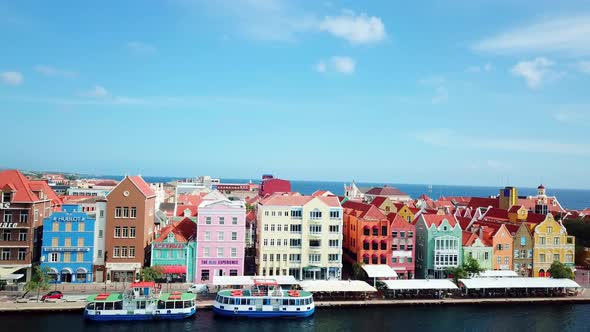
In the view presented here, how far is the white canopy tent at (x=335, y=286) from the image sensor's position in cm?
6662

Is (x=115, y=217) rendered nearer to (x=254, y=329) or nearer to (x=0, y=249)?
(x=0, y=249)

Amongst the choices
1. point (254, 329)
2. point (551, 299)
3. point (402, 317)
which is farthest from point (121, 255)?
point (551, 299)

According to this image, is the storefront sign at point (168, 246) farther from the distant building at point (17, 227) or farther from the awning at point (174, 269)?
the distant building at point (17, 227)

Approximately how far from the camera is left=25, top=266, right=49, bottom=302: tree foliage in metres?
62.6

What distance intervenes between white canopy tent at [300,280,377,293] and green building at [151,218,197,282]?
57.6 ft

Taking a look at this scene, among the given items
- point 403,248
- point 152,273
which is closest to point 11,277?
point 152,273

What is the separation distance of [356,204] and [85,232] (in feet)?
154

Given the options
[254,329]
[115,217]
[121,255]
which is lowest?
[254,329]

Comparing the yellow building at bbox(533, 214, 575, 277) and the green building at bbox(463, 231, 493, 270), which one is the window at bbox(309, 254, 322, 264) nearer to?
the green building at bbox(463, 231, 493, 270)

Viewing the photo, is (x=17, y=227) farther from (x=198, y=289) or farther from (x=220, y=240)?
(x=220, y=240)

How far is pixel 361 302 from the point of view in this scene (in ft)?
219

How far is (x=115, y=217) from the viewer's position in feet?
237

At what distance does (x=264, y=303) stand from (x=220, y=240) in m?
15.2

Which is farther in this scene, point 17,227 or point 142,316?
point 17,227
